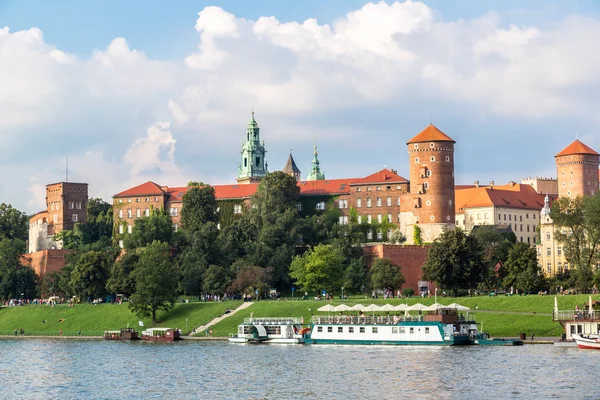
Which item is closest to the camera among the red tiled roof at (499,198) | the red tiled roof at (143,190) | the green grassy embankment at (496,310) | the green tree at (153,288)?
the green grassy embankment at (496,310)

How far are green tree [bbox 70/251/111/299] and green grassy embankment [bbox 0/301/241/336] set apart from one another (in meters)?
2.42

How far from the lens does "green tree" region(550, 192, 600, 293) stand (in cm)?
9794

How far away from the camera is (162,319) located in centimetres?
9981

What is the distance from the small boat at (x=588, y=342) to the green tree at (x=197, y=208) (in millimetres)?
65545

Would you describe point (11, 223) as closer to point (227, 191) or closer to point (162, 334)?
point (227, 191)

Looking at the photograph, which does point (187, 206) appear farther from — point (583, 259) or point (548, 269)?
point (583, 259)

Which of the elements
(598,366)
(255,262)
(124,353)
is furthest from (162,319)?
(598,366)

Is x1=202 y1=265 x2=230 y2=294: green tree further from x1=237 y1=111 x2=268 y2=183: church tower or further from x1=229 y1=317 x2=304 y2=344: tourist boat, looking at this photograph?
x1=237 y1=111 x2=268 y2=183: church tower

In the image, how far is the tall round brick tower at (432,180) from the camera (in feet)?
405

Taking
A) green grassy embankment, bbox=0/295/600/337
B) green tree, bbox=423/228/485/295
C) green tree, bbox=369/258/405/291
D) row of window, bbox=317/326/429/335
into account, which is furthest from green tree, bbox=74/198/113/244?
row of window, bbox=317/326/429/335

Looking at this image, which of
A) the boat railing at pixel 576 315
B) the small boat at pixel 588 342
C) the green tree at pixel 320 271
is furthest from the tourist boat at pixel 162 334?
the small boat at pixel 588 342

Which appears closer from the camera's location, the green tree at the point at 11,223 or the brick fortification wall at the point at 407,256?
the brick fortification wall at the point at 407,256

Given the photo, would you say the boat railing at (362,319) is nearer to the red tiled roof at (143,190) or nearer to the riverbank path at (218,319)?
the riverbank path at (218,319)

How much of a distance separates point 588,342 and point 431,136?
5809cm
